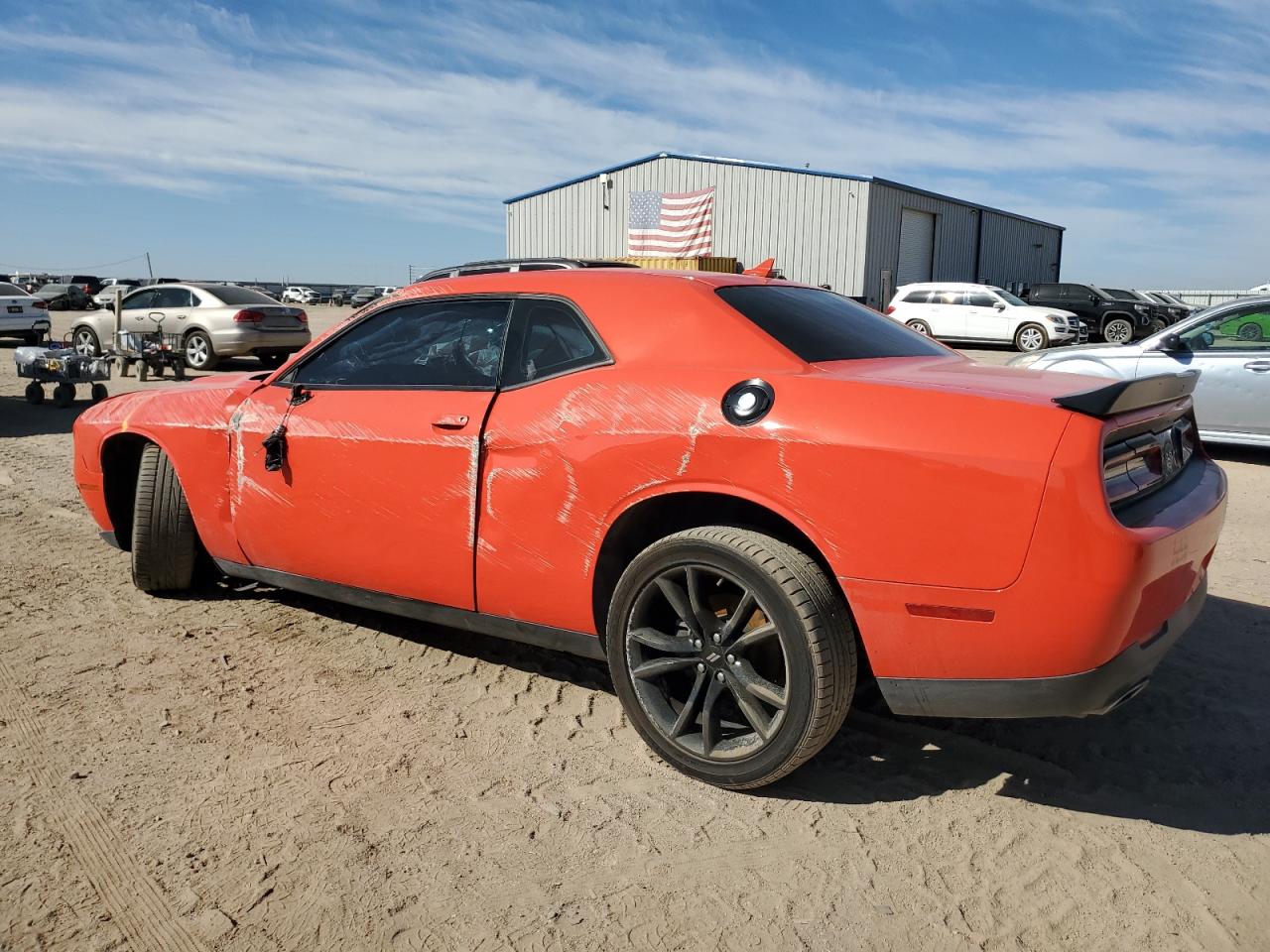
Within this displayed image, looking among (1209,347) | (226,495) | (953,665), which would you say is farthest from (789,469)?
(1209,347)

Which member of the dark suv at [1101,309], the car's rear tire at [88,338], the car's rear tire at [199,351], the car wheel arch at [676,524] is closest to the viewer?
the car wheel arch at [676,524]

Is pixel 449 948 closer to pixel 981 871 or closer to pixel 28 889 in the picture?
pixel 28 889

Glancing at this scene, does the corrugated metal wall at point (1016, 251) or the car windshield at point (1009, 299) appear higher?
the corrugated metal wall at point (1016, 251)

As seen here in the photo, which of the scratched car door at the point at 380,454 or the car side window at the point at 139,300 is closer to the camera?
the scratched car door at the point at 380,454

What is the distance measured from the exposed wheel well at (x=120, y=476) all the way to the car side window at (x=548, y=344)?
227 centimetres

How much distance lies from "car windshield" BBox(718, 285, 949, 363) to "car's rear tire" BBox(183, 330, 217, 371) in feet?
47.9

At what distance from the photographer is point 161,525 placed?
170 inches

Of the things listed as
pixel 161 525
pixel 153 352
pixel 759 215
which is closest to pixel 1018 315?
pixel 759 215

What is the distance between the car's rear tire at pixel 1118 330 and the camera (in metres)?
26.0

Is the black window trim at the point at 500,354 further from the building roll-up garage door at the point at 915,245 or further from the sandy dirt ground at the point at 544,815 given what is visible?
the building roll-up garage door at the point at 915,245

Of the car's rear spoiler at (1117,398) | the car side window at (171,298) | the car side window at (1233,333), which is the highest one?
the car side window at (171,298)

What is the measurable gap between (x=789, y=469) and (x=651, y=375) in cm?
59

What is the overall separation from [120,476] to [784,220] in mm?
28163

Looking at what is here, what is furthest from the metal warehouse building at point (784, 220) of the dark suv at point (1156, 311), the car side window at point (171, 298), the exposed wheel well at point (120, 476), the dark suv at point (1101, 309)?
the exposed wheel well at point (120, 476)
